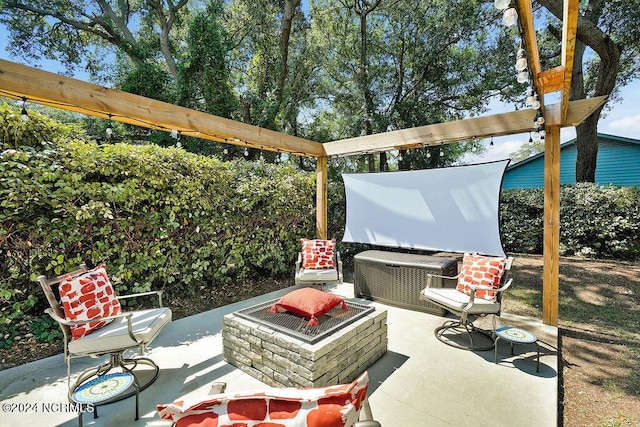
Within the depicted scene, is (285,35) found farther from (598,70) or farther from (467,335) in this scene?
(467,335)

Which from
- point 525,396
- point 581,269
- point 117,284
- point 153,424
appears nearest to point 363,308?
point 525,396

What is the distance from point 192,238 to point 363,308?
2.64m

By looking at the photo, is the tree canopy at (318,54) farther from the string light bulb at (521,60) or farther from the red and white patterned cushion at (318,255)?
the string light bulb at (521,60)

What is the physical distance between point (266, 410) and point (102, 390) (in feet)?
4.93

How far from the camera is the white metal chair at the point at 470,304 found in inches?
116

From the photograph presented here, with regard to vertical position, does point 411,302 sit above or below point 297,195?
below

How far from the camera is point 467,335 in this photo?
332 centimetres

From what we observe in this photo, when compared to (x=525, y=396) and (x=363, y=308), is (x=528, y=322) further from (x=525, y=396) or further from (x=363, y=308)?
(x=363, y=308)

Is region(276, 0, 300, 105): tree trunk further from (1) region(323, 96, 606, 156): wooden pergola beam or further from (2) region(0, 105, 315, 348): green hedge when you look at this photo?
(1) region(323, 96, 606, 156): wooden pergola beam

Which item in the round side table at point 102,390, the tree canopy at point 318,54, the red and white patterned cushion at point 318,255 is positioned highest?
the tree canopy at point 318,54

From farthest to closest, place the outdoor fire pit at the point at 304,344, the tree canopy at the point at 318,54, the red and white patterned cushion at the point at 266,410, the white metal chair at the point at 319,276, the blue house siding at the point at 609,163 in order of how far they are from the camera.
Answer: the blue house siding at the point at 609,163
the tree canopy at the point at 318,54
the white metal chair at the point at 319,276
the outdoor fire pit at the point at 304,344
the red and white patterned cushion at the point at 266,410

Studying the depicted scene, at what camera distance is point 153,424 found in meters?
1.02

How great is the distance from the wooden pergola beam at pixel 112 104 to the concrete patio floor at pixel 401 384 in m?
2.40

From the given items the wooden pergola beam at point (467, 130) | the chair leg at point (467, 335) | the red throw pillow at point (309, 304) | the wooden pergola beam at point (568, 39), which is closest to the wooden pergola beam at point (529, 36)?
the wooden pergola beam at point (568, 39)
